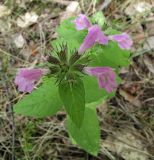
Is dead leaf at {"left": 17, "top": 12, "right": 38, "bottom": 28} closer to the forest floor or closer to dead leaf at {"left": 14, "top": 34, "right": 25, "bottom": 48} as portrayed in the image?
the forest floor

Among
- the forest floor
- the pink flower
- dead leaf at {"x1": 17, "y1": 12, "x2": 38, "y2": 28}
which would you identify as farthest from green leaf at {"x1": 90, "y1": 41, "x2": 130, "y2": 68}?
dead leaf at {"x1": 17, "y1": 12, "x2": 38, "y2": 28}

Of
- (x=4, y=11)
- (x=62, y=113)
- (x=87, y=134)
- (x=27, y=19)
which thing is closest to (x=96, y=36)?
(x=87, y=134)

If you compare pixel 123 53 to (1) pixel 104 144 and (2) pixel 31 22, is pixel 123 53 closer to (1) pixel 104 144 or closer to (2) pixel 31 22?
(1) pixel 104 144

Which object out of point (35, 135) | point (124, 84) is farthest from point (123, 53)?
point (35, 135)

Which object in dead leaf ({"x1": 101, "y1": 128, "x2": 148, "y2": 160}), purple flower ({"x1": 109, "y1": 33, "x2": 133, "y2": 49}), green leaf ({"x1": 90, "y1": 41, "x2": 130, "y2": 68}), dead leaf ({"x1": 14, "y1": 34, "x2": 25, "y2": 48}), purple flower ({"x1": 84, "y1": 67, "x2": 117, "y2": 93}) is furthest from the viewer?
dead leaf ({"x1": 14, "y1": 34, "x2": 25, "y2": 48})

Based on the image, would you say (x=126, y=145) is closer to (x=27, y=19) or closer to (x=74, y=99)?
(x=74, y=99)

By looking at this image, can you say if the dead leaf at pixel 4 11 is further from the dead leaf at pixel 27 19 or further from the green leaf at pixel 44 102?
the green leaf at pixel 44 102

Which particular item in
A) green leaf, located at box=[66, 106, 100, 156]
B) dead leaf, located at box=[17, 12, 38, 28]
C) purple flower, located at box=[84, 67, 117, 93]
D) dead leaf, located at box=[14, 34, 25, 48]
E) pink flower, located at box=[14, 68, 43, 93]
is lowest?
green leaf, located at box=[66, 106, 100, 156]

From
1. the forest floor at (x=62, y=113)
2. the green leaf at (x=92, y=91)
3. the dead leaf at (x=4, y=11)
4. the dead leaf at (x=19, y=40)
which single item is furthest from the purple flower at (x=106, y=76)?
the dead leaf at (x=4, y=11)
